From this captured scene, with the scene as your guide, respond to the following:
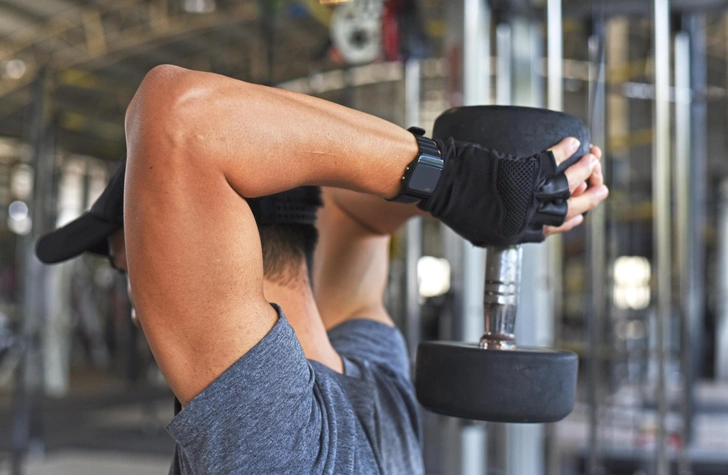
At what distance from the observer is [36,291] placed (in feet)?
10.1

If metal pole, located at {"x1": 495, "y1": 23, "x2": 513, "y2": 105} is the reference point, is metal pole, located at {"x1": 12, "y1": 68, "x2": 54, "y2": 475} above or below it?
below

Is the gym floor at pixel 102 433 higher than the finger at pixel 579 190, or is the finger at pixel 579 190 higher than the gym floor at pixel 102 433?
the finger at pixel 579 190

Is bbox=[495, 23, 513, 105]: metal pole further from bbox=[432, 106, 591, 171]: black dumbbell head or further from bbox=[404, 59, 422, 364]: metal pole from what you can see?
bbox=[432, 106, 591, 171]: black dumbbell head

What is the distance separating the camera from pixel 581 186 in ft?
2.44

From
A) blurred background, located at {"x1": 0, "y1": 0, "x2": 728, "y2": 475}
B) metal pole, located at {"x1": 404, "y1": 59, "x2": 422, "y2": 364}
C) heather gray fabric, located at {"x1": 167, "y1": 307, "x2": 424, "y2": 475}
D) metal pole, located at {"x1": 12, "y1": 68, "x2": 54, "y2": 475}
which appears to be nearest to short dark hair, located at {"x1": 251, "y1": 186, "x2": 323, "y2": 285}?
heather gray fabric, located at {"x1": 167, "y1": 307, "x2": 424, "y2": 475}

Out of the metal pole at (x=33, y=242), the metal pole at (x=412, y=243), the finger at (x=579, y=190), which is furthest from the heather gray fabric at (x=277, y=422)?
the metal pole at (x=33, y=242)

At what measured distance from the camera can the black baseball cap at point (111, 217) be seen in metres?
0.73

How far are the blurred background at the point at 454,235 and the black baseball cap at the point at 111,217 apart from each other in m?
0.97

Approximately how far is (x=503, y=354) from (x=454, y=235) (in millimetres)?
1386

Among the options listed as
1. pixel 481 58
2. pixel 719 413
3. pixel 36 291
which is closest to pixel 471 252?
pixel 481 58

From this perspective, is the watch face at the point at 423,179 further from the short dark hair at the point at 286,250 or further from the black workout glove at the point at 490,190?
the short dark hair at the point at 286,250

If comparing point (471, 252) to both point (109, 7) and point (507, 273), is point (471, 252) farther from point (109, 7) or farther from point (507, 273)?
point (109, 7)

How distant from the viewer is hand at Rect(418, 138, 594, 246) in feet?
2.17

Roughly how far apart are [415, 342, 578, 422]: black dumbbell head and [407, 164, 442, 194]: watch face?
0.63 feet
